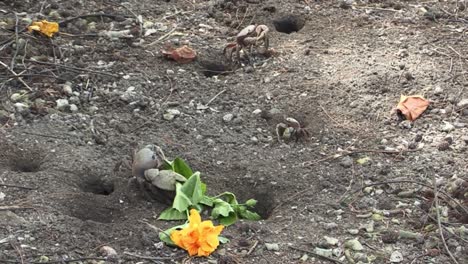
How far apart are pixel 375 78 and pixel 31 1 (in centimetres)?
172

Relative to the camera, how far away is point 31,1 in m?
4.07

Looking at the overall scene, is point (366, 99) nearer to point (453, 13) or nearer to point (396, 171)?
point (396, 171)

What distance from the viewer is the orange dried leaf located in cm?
335

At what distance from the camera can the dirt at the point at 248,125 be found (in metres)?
2.72

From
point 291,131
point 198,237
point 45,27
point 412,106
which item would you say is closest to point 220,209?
point 198,237

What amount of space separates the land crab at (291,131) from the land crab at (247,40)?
583 millimetres

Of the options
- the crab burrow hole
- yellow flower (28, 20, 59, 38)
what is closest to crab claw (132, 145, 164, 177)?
yellow flower (28, 20, 59, 38)

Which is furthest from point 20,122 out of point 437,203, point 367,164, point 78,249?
point 437,203

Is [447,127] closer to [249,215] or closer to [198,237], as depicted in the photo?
[249,215]

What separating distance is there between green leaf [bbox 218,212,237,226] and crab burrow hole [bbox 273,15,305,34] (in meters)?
1.53

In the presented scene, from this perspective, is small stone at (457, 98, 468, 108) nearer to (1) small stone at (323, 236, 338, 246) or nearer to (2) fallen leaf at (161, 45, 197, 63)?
(1) small stone at (323, 236, 338, 246)

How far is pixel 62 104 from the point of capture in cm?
339

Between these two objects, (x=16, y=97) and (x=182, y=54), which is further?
(x=182, y=54)

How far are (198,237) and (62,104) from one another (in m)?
1.09
